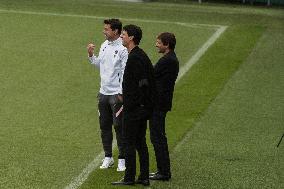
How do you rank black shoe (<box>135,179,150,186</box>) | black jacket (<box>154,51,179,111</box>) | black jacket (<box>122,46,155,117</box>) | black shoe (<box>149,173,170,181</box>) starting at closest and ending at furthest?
black jacket (<box>122,46,155,117</box>)
black shoe (<box>135,179,150,186</box>)
black jacket (<box>154,51,179,111</box>)
black shoe (<box>149,173,170,181</box>)

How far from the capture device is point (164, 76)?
35.5 feet

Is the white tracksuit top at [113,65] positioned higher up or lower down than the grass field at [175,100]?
higher up

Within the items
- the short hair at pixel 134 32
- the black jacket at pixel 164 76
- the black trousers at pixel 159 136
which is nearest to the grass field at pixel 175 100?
the black trousers at pixel 159 136

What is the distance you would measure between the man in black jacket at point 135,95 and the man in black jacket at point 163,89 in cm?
33

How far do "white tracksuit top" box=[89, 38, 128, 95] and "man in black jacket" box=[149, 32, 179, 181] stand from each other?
67 cm

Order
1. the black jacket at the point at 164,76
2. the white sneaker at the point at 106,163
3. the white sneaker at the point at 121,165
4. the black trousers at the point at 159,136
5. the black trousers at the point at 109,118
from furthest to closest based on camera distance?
the white sneaker at the point at 106,163
the white sneaker at the point at 121,165
the black trousers at the point at 109,118
the black trousers at the point at 159,136
the black jacket at the point at 164,76

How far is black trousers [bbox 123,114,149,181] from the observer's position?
10.5 metres

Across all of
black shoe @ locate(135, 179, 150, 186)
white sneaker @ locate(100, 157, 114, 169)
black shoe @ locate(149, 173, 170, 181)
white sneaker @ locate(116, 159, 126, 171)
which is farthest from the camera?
white sneaker @ locate(100, 157, 114, 169)

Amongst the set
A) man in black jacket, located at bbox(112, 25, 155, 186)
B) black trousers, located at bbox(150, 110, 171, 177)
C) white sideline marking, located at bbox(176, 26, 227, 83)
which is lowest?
white sideline marking, located at bbox(176, 26, 227, 83)

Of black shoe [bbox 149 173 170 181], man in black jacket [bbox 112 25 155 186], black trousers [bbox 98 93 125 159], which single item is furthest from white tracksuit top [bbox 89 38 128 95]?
black shoe [bbox 149 173 170 181]

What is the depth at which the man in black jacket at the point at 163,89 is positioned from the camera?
1079 cm

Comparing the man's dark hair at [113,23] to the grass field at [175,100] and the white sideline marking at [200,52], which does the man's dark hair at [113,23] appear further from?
the white sideline marking at [200,52]

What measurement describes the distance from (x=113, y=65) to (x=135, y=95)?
1039 mm

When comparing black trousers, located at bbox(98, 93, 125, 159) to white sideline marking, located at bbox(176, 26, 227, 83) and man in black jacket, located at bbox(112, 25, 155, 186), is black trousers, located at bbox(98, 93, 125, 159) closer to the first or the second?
man in black jacket, located at bbox(112, 25, 155, 186)
